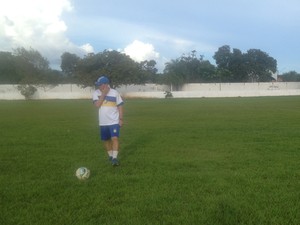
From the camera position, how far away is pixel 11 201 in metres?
5.76

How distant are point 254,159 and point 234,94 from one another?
67.7 meters

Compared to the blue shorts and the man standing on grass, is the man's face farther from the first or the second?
the blue shorts

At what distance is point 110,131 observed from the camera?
877 cm

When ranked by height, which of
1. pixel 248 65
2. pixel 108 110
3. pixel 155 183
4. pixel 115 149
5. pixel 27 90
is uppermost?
pixel 248 65

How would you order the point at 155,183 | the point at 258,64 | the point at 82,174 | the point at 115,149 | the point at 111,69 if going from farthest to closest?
1. the point at 258,64
2. the point at 111,69
3. the point at 115,149
4. the point at 82,174
5. the point at 155,183

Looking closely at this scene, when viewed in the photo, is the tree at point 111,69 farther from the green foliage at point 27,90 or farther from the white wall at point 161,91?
the green foliage at point 27,90

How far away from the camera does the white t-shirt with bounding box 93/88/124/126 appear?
874 cm

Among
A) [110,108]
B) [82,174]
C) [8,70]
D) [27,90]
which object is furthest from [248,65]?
[82,174]

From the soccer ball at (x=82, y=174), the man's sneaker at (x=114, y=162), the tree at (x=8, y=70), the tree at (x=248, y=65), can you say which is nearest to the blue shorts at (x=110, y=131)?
the man's sneaker at (x=114, y=162)

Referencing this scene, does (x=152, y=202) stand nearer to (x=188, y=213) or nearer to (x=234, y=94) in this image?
(x=188, y=213)

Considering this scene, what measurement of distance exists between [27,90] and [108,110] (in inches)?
2660

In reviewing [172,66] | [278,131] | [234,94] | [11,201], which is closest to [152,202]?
[11,201]

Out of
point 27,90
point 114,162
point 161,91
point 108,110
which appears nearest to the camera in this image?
point 114,162

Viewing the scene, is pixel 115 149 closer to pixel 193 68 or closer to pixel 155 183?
pixel 155 183
